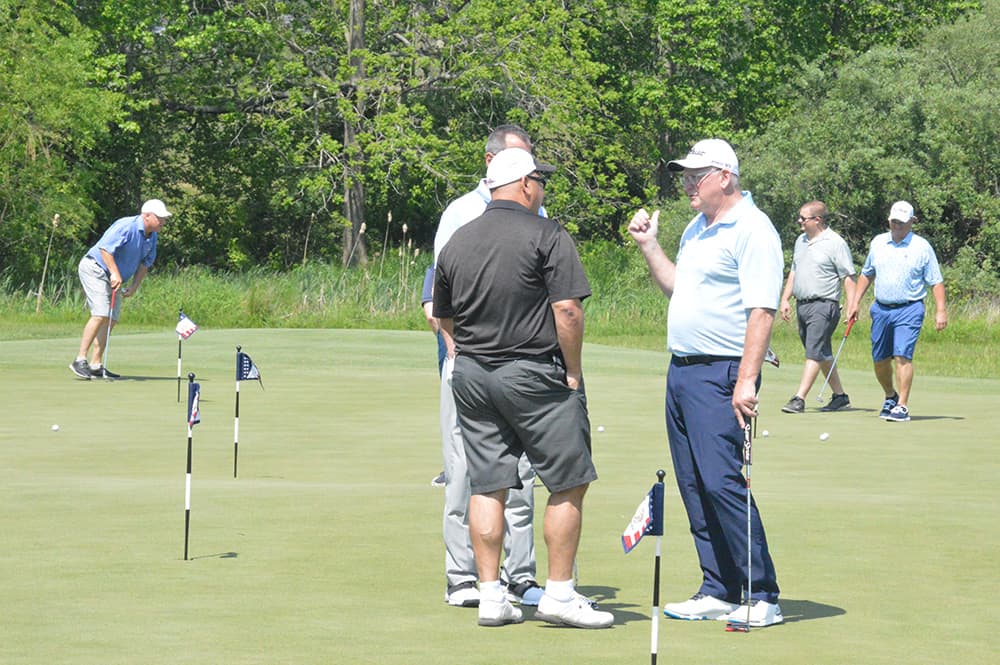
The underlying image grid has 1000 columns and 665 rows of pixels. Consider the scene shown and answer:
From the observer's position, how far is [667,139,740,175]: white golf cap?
23.7 feet

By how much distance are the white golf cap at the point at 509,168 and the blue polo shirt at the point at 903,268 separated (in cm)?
939

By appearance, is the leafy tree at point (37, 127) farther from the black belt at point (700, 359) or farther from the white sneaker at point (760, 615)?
the white sneaker at point (760, 615)

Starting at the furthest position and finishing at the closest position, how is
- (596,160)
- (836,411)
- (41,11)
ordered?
(596,160) < (41,11) < (836,411)

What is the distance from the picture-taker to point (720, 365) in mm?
7129

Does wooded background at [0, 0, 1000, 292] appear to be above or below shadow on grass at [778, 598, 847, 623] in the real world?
above

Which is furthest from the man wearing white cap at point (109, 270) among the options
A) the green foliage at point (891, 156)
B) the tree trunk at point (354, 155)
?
the tree trunk at point (354, 155)

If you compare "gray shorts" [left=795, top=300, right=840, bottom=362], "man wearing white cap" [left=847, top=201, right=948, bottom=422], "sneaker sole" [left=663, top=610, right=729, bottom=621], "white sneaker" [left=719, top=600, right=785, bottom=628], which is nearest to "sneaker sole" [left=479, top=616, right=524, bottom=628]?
"sneaker sole" [left=663, top=610, right=729, bottom=621]

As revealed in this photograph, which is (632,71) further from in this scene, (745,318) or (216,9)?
(745,318)

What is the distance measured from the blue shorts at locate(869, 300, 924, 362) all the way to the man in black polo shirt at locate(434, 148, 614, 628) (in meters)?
9.72

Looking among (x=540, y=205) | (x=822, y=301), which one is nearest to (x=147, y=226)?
(x=822, y=301)

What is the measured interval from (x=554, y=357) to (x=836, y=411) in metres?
10.5

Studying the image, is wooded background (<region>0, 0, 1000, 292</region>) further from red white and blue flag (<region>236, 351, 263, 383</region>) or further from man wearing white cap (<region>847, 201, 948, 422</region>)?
red white and blue flag (<region>236, 351, 263, 383</region>)

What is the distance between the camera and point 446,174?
1654 inches

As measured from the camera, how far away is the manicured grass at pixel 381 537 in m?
6.36
